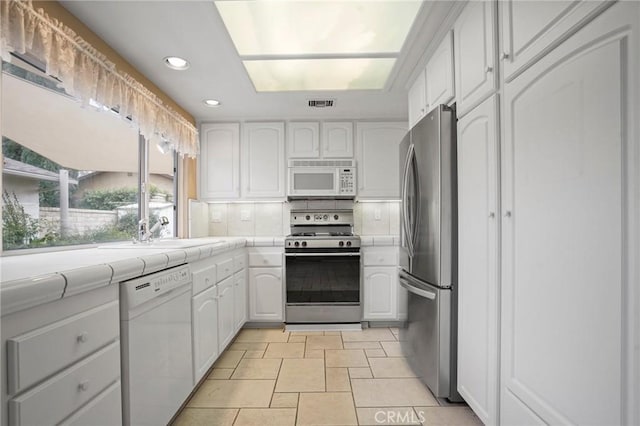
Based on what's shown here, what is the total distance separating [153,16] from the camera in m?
1.59

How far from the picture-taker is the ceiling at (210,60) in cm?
156

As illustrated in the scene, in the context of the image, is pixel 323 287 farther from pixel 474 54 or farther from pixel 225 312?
pixel 474 54

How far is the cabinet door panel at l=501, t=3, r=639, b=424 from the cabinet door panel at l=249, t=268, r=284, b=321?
2201 mm

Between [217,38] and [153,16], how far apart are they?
13.6 inches

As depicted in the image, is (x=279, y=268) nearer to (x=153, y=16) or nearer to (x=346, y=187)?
(x=346, y=187)

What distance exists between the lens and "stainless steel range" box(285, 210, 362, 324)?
2945 mm

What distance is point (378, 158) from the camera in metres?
3.32

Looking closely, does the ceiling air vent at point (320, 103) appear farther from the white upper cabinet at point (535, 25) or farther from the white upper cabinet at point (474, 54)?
the white upper cabinet at point (535, 25)

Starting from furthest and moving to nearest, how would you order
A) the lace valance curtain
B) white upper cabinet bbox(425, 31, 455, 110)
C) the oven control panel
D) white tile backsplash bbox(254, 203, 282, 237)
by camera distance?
white tile backsplash bbox(254, 203, 282, 237), the oven control panel, white upper cabinet bbox(425, 31, 455, 110), the lace valance curtain

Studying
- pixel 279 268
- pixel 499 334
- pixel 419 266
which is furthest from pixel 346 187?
pixel 499 334

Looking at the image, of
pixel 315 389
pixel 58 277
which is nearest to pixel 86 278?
pixel 58 277

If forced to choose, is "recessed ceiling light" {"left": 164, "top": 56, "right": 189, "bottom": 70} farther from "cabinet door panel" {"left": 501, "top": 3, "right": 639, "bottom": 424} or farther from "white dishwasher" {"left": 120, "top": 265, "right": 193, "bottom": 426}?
"cabinet door panel" {"left": 501, "top": 3, "right": 639, "bottom": 424}

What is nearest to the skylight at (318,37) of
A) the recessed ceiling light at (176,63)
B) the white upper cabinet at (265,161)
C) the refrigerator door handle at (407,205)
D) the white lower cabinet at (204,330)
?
the recessed ceiling light at (176,63)

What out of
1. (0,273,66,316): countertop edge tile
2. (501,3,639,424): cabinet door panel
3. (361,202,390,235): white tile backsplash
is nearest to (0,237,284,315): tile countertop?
(0,273,66,316): countertop edge tile
